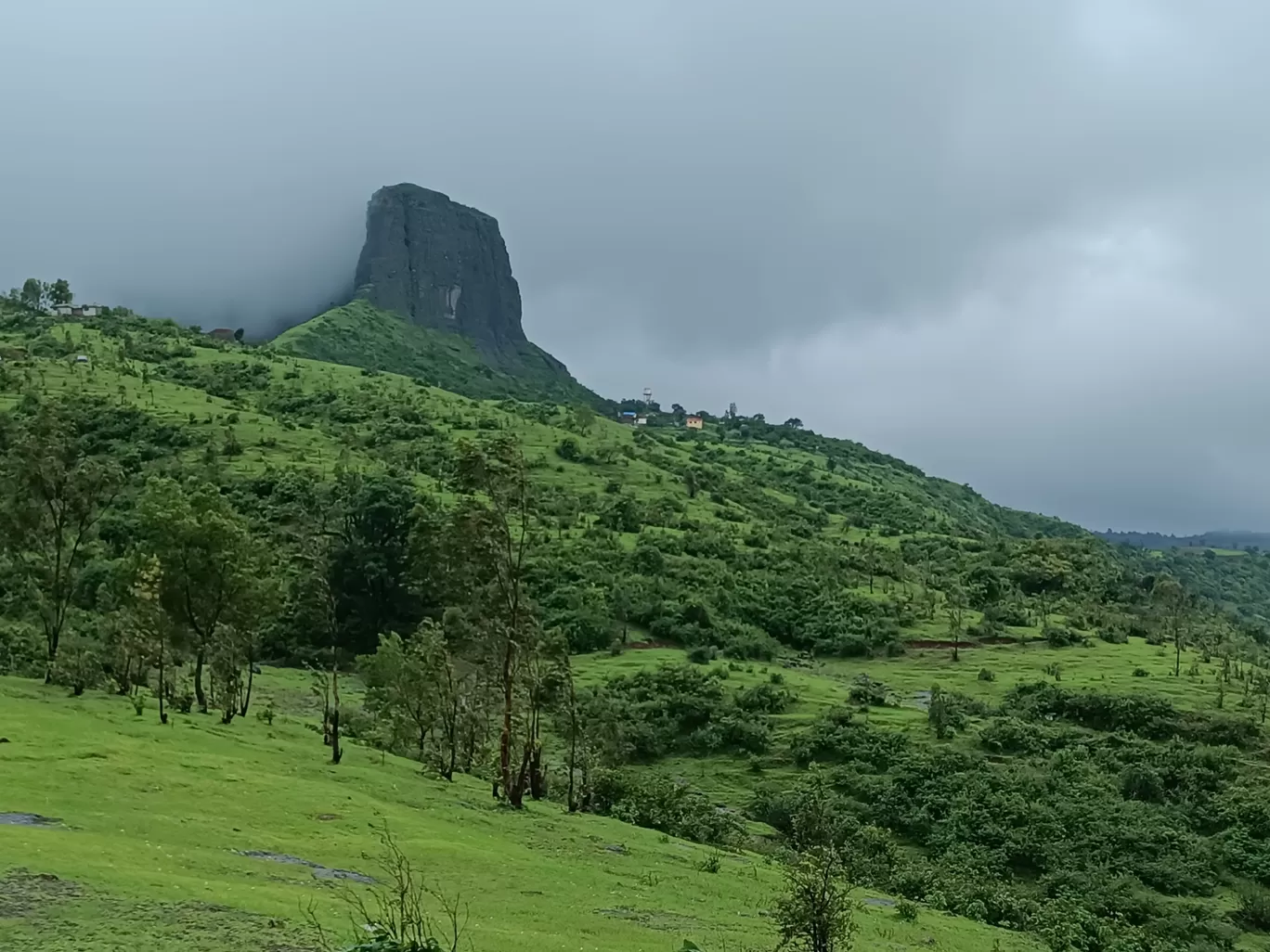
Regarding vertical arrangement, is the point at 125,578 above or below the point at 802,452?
below

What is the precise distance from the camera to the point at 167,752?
2783 centimetres

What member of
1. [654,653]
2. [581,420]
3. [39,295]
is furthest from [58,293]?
[654,653]

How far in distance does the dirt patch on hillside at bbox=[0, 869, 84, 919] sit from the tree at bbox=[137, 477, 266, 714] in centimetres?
2301

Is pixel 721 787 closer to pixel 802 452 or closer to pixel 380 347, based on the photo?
pixel 802 452

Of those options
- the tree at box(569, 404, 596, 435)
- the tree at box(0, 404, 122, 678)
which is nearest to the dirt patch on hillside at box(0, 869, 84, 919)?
the tree at box(0, 404, 122, 678)

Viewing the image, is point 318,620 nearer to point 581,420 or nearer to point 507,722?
point 507,722

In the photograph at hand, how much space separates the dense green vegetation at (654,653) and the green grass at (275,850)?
1.08 m

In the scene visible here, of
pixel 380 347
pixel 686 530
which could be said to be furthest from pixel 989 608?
pixel 380 347

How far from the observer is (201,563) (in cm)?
3803

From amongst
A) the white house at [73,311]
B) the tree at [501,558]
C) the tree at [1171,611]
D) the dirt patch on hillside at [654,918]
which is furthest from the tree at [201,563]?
the white house at [73,311]

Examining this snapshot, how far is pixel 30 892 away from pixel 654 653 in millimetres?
53772

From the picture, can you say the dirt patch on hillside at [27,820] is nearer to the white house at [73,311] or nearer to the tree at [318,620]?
the tree at [318,620]

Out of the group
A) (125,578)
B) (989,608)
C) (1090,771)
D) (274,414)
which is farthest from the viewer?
(274,414)

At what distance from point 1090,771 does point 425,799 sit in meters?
33.4
